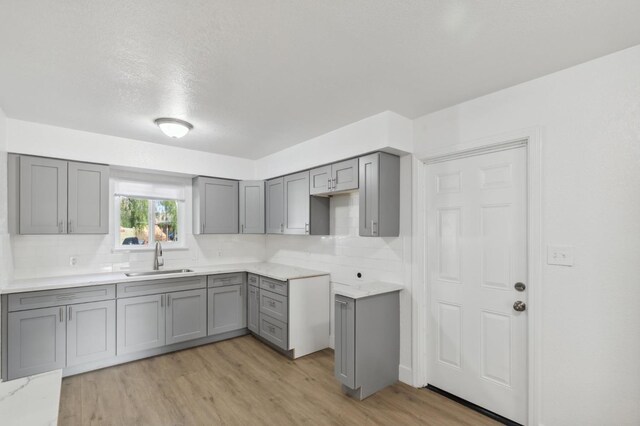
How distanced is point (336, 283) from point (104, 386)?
2.50m

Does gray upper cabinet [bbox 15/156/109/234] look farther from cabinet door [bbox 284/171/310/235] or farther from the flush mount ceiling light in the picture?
cabinet door [bbox 284/171/310/235]

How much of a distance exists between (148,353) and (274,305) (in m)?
1.50

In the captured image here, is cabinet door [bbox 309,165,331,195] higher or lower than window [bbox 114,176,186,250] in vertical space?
higher

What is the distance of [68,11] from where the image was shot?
1576 millimetres

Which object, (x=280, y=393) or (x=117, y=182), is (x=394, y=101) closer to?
(x=280, y=393)

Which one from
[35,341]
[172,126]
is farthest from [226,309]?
[172,126]

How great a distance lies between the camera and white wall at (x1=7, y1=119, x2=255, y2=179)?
3.15 metres

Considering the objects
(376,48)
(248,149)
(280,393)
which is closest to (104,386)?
(280,393)

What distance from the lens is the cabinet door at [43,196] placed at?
10.4ft

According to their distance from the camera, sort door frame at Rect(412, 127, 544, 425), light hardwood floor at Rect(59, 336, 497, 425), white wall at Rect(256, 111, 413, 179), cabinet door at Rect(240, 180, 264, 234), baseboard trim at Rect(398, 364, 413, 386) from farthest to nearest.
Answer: cabinet door at Rect(240, 180, 264, 234), baseboard trim at Rect(398, 364, 413, 386), white wall at Rect(256, 111, 413, 179), light hardwood floor at Rect(59, 336, 497, 425), door frame at Rect(412, 127, 544, 425)

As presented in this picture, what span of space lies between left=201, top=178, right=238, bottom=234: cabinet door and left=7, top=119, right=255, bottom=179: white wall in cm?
14

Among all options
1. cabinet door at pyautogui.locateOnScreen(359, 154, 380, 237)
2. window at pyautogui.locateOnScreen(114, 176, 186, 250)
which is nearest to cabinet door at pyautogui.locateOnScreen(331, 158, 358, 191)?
cabinet door at pyautogui.locateOnScreen(359, 154, 380, 237)

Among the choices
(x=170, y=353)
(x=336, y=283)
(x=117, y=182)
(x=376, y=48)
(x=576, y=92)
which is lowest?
(x=170, y=353)

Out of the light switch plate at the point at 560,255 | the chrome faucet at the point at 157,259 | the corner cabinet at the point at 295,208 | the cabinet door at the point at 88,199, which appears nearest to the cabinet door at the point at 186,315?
the chrome faucet at the point at 157,259
